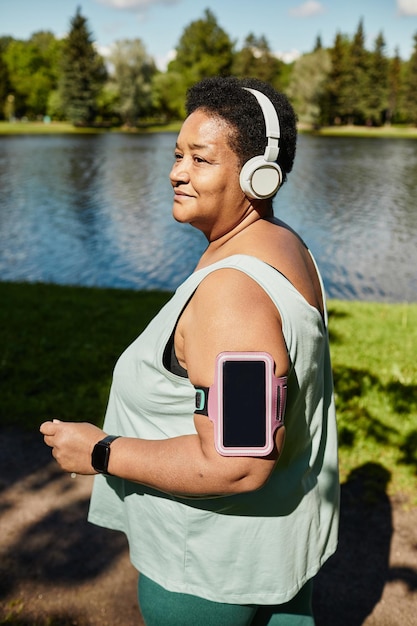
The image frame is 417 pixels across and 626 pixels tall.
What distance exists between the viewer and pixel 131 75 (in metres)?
73.4

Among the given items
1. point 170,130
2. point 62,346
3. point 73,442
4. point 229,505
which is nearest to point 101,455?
point 73,442

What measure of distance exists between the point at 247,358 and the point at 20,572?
298 centimetres

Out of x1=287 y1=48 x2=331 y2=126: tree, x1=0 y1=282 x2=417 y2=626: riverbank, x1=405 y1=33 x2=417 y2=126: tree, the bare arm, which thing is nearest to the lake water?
x1=0 y1=282 x2=417 y2=626: riverbank

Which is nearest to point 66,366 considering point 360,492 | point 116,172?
point 360,492

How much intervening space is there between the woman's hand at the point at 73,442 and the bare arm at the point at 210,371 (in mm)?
99

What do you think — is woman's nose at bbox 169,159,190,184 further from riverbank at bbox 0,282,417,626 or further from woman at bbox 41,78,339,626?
riverbank at bbox 0,282,417,626

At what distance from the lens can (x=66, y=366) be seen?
644 cm

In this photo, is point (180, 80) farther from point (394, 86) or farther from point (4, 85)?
point (394, 86)

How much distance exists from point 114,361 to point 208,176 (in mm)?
5209

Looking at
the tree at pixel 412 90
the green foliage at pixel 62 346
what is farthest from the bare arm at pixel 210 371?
the tree at pixel 412 90

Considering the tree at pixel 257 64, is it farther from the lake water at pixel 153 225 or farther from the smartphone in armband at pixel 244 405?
the smartphone in armband at pixel 244 405

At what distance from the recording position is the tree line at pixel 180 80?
7456cm

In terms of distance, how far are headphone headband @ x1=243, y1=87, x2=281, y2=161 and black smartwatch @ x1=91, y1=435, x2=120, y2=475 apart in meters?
0.89

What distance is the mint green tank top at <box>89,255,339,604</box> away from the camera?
4.99 feet
